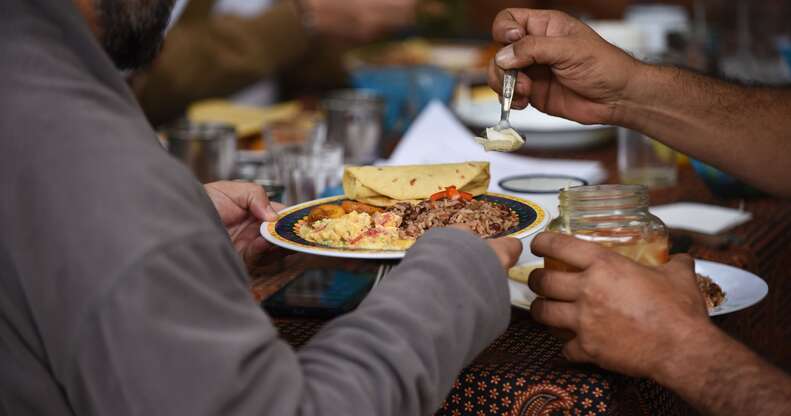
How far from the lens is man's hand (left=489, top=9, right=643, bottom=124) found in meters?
1.45

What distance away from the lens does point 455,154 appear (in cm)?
215

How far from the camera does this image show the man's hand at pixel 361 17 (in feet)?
12.8

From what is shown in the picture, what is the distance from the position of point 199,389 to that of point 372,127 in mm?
1654

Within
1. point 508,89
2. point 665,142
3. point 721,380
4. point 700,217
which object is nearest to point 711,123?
point 665,142

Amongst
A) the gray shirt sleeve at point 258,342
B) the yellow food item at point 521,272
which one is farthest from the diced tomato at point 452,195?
the gray shirt sleeve at point 258,342


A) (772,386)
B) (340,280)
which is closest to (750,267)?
(772,386)

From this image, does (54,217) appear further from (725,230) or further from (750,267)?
(725,230)

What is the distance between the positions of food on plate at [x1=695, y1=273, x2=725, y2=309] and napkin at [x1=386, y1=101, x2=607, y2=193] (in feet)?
2.51

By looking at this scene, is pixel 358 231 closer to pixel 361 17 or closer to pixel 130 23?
pixel 130 23

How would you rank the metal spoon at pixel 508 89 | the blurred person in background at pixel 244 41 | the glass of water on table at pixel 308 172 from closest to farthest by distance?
1. the metal spoon at pixel 508 89
2. the glass of water on table at pixel 308 172
3. the blurred person in background at pixel 244 41

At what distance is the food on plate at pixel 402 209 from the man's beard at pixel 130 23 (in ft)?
1.14

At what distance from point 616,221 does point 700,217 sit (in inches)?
30.7

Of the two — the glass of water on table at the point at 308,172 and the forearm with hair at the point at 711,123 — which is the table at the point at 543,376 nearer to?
the forearm with hair at the point at 711,123

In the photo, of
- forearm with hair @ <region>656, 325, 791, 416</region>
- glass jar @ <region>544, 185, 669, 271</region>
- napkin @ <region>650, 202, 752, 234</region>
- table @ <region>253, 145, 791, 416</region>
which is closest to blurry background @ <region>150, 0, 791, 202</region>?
napkin @ <region>650, 202, 752, 234</region>
